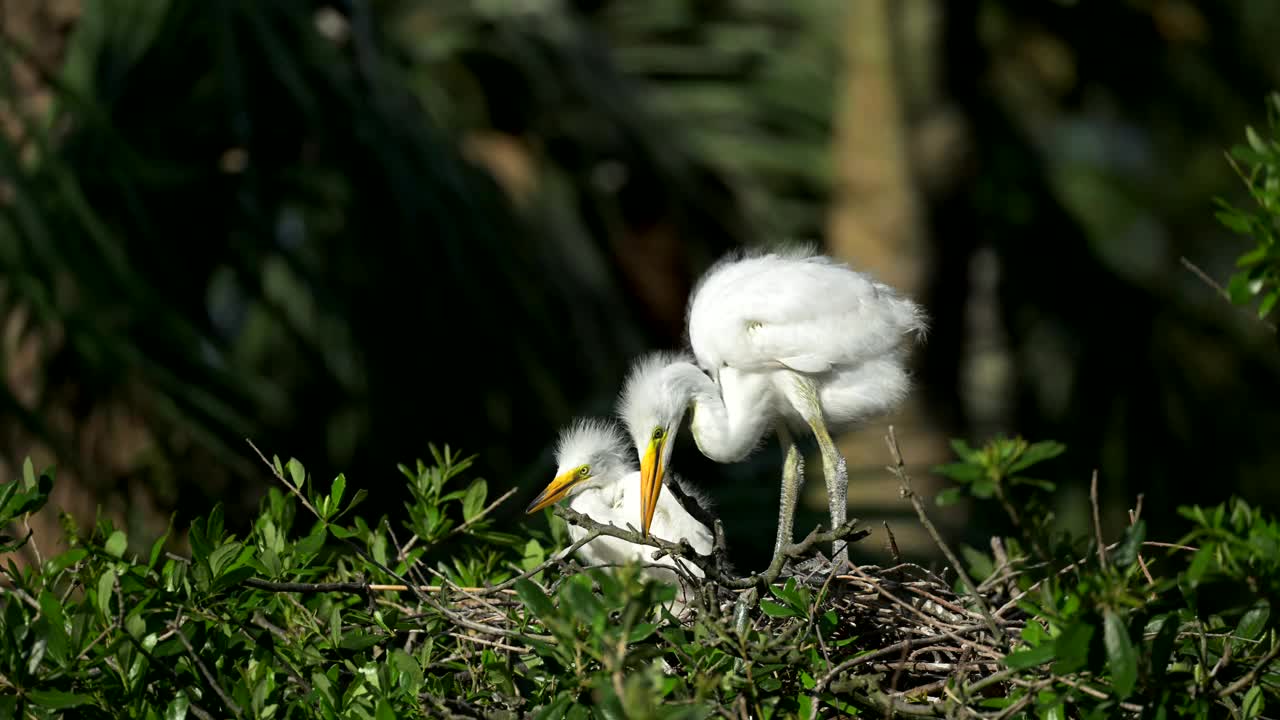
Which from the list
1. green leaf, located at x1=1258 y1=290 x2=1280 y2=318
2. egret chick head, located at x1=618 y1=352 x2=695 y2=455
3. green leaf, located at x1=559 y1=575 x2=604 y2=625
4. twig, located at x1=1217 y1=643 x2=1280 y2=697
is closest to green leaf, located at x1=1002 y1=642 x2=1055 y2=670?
twig, located at x1=1217 y1=643 x2=1280 y2=697

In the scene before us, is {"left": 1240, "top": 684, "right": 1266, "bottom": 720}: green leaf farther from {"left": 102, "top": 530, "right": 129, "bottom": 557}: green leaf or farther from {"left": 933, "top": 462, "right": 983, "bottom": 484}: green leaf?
{"left": 102, "top": 530, "right": 129, "bottom": 557}: green leaf

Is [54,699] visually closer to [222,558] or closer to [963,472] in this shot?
[222,558]

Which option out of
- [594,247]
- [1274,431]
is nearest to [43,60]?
[594,247]

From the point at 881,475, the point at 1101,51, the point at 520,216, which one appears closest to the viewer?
the point at 881,475

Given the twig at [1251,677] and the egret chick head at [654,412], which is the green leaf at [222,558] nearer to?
the egret chick head at [654,412]

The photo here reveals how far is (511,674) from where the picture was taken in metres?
1.63

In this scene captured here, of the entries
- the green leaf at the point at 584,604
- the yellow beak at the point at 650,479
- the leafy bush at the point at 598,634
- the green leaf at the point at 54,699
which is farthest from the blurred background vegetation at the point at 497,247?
the green leaf at the point at 584,604

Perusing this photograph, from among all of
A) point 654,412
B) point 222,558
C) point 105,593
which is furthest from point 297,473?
point 654,412

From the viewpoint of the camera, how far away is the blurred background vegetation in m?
3.87

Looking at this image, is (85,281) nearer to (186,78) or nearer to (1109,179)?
(186,78)

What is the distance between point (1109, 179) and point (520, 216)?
12.3 ft

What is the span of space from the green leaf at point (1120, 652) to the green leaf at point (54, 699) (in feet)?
3.45

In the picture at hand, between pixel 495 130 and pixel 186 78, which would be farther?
pixel 495 130

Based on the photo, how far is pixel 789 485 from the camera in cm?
243
